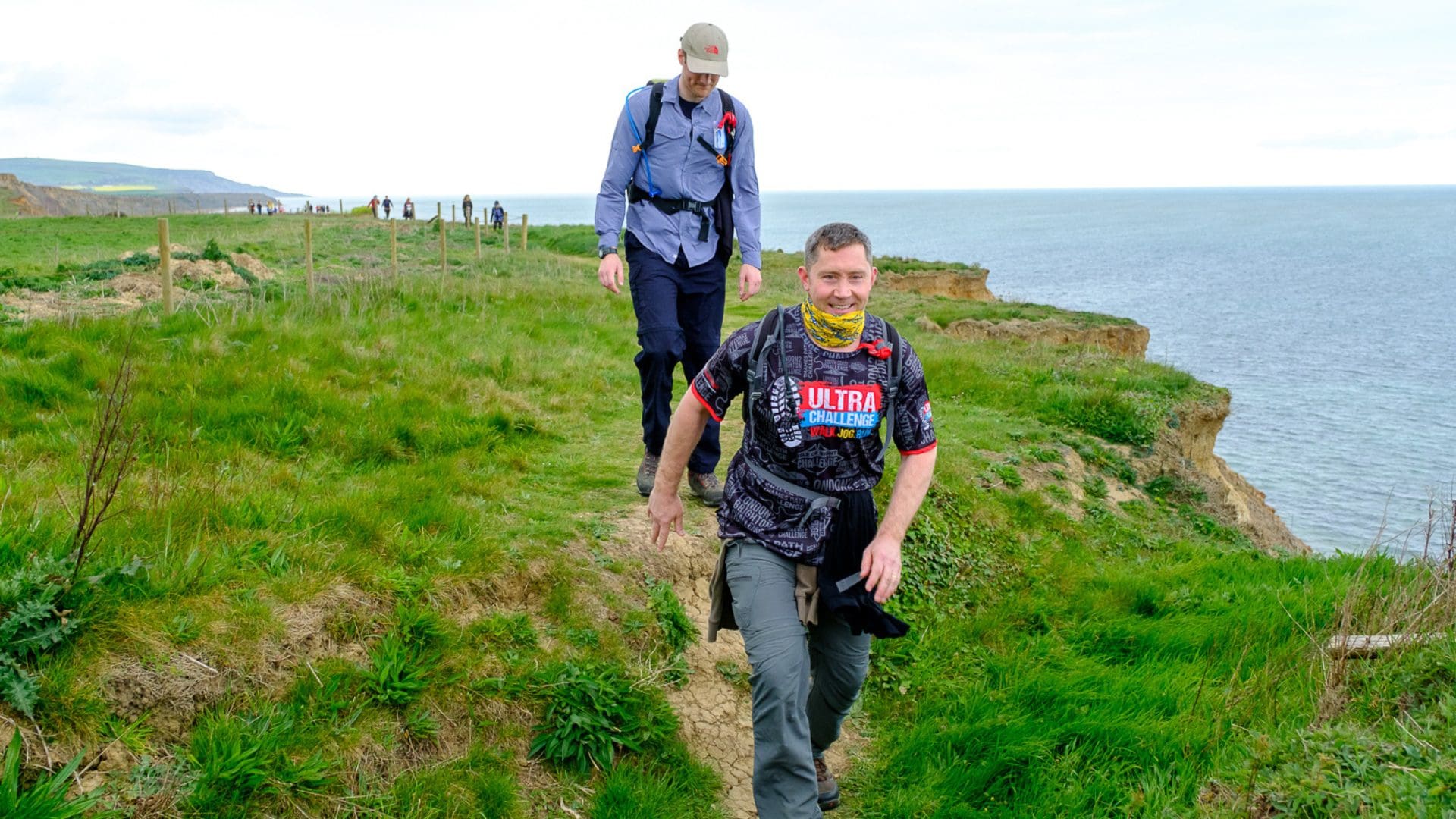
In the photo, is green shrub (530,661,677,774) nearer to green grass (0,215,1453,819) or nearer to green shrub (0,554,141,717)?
green grass (0,215,1453,819)

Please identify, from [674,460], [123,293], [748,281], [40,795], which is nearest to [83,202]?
[123,293]

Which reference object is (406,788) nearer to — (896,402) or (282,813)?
(282,813)

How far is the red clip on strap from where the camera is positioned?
3.55 meters

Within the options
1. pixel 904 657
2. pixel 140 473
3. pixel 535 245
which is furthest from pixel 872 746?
pixel 535 245

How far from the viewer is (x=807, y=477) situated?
11.7ft

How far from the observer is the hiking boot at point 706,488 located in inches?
238

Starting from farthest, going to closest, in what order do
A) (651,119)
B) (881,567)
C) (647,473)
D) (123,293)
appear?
(123,293) → (647,473) → (651,119) → (881,567)

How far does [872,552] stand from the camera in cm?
347

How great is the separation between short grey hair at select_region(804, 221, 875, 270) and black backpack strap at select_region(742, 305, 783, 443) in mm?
227

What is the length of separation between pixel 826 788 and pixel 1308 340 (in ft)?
146

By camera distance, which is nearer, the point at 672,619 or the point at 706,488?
the point at 672,619

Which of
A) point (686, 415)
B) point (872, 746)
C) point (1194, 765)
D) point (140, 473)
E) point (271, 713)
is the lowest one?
point (872, 746)

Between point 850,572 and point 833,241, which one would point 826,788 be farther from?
point 833,241

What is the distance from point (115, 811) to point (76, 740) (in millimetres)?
333
